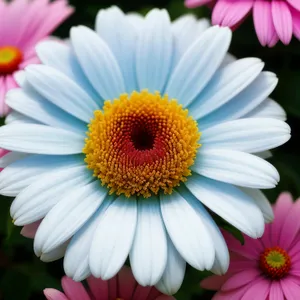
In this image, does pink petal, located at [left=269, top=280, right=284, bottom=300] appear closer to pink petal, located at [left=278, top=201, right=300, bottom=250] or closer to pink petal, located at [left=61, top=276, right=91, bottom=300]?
pink petal, located at [left=278, top=201, right=300, bottom=250]

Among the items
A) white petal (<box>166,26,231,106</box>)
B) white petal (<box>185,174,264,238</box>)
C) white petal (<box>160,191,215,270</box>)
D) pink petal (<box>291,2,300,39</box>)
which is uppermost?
pink petal (<box>291,2,300,39</box>)

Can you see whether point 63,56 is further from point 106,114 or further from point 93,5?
→ point 93,5

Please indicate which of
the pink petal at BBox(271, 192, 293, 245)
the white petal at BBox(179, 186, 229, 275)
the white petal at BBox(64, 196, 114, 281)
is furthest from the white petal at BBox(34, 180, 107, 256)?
the pink petal at BBox(271, 192, 293, 245)

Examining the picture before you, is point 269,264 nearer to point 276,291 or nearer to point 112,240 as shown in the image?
point 276,291

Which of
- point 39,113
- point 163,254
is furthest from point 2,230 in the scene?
point 163,254

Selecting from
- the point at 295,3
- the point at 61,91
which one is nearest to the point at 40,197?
the point at 61,91

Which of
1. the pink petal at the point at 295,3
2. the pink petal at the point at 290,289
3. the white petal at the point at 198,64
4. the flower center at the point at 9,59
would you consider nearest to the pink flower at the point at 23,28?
the flower center at the point at 9,59
